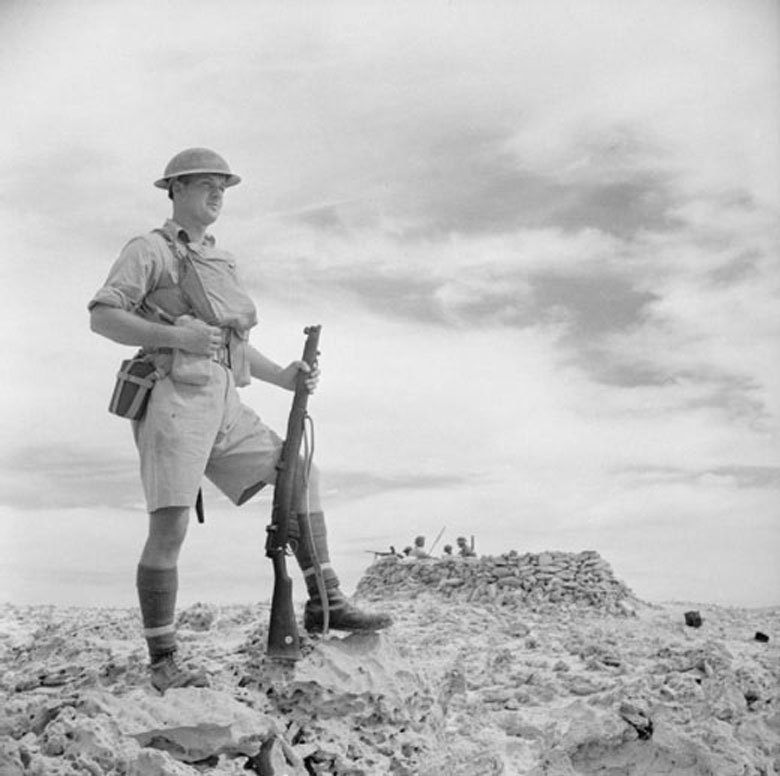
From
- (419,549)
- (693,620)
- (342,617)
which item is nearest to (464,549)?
(419,549)

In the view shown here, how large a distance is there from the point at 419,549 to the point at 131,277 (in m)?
11.6

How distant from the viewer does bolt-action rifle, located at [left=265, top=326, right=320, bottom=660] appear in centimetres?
413

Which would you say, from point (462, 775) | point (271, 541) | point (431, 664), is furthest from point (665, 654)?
point (271, 541)

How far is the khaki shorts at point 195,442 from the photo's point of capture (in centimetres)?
400

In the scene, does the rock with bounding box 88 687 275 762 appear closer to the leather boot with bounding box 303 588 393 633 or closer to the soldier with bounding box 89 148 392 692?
the soldier with bounding box 89 148 392 692

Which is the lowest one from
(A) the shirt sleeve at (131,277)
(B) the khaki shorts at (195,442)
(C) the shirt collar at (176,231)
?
(B) the khaki shorts at (195,442)

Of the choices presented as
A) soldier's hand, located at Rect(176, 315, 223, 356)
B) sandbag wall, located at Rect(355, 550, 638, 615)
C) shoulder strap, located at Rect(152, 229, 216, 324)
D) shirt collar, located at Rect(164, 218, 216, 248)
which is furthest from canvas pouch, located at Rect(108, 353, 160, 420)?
sandbag wall, located at Rect(355, 550, 638, 615)

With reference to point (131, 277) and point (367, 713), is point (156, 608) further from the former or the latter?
point (131, 277)

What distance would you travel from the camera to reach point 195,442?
4039 millimetres

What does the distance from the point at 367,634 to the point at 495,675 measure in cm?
→ 279

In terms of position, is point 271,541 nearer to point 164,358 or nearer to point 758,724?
point 164,358

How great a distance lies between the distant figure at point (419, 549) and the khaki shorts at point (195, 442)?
36.0 ft

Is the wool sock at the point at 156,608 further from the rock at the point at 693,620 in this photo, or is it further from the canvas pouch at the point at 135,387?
the rock at the point at 693,620

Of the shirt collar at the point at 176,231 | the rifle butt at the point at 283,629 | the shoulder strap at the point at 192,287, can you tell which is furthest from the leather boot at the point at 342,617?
the shirt collar at the point at 176,231
